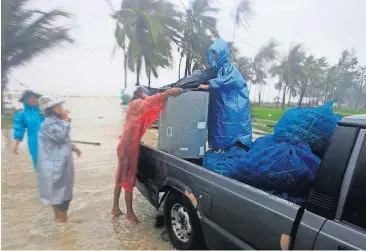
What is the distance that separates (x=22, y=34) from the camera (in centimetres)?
167

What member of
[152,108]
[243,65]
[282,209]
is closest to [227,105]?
[152,108]

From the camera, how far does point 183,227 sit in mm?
2055

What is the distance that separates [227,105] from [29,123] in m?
1.75

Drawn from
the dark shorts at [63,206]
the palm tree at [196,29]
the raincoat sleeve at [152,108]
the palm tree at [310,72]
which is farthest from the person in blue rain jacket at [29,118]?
the palm tree at [310,72]

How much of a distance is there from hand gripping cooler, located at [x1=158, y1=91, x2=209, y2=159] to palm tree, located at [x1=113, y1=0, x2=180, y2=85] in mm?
347

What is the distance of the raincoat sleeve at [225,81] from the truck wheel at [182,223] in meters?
1.10

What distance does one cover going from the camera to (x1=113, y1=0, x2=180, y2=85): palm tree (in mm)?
1978

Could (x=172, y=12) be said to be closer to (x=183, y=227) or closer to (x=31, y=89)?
(x=31, y=89)

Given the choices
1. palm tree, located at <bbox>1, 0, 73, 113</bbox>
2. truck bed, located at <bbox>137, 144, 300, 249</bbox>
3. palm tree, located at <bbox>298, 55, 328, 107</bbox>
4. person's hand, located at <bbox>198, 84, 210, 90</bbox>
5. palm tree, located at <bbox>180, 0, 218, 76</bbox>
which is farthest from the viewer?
palm tree, located at <bbox>298, 55, 328, 107</bbox>

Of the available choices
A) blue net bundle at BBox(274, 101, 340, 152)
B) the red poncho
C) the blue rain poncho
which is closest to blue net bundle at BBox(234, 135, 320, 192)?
blue net bundle at BBox(274, 101, 340, 152)

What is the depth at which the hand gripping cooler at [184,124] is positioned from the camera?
7.76 feet

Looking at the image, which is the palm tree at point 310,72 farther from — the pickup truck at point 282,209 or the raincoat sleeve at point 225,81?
the pickup truck at point 282,209

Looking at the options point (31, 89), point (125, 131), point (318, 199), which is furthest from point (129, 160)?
point (318, 199)

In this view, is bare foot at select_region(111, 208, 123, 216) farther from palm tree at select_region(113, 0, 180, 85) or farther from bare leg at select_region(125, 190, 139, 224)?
palm tree at select_region(113, 0, 180, 85)
